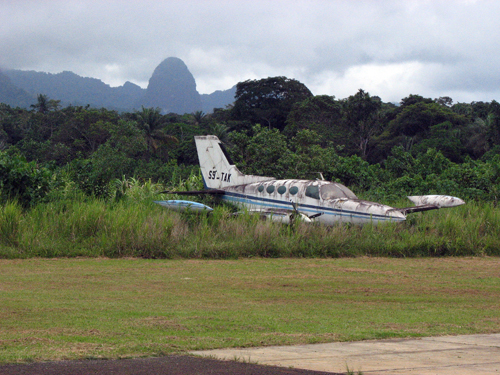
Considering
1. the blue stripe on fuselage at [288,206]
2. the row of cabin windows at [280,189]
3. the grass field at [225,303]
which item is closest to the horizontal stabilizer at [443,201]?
the blue stripe on fuselage at [288,206]

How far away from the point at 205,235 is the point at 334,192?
5382 millimetres

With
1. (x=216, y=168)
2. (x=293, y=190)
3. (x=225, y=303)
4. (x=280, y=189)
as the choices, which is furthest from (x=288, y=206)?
(x=225, y=303)

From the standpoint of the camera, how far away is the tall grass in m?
14.5

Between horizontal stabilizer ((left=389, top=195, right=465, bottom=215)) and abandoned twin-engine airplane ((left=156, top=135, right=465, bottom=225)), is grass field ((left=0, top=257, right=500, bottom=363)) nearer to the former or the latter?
abandoned twin-engine airplane ((left=156, top=135, right=465, bottom=225))

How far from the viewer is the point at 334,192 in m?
19.0

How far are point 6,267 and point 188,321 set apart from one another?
668 cm

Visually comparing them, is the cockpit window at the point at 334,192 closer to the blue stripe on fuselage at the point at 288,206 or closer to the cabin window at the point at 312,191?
the cabin window at the point at 312,191

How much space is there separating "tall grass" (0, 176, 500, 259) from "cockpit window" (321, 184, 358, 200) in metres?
1.58

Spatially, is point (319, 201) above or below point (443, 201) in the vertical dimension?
below

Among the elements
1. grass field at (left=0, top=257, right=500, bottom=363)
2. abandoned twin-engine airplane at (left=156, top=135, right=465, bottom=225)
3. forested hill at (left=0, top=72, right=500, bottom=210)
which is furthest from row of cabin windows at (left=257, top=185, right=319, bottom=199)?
forested hill at (left=0, top=72, right=500, bottom=210)

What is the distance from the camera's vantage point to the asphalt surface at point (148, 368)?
15.0ft

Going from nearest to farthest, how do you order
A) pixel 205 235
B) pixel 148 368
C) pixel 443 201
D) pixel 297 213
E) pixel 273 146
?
pixel 148 368
pixel 205 235
pixel 297 213
pixel 443 201
pixel 273 146

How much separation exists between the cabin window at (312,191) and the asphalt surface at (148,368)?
46.5 feet

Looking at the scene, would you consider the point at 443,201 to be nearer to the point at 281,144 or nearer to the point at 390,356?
the point at 281,144
